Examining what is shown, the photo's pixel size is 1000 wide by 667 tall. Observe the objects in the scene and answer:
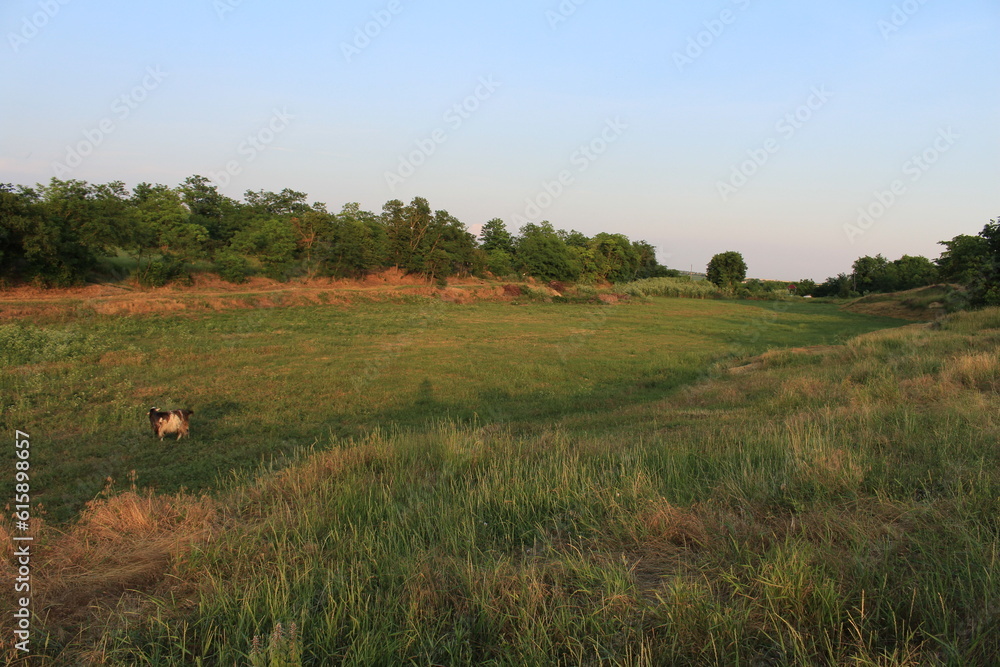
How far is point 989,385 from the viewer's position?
887cm

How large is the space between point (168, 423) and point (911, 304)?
205 ft

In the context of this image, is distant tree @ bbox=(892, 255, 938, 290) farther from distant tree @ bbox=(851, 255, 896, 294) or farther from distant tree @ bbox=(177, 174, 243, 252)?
distant tree @ bbox=(177, 174, 243, 252)

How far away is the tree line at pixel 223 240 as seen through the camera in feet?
101

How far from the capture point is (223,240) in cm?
4888

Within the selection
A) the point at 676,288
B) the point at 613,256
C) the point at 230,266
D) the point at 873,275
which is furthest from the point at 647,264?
the point at 230,266

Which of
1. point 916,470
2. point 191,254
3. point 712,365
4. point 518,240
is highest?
point 518,240

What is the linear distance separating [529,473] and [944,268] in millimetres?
67674

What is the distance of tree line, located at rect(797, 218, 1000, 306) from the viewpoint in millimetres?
29797

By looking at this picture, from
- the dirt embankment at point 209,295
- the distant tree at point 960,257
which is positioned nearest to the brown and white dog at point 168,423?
the dirt embankment at point 209,295

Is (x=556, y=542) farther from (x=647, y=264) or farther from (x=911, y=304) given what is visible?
(x=647, y=264)

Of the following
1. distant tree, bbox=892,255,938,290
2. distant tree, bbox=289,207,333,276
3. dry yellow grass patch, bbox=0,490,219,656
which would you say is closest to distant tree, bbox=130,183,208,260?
distant tree, bbox=289,207,333,276

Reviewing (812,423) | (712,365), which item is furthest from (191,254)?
(812,423)

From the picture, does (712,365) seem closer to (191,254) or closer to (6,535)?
(6,535)

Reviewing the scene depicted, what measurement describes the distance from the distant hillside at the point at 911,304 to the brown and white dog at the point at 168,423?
Answer: 50.8 m
